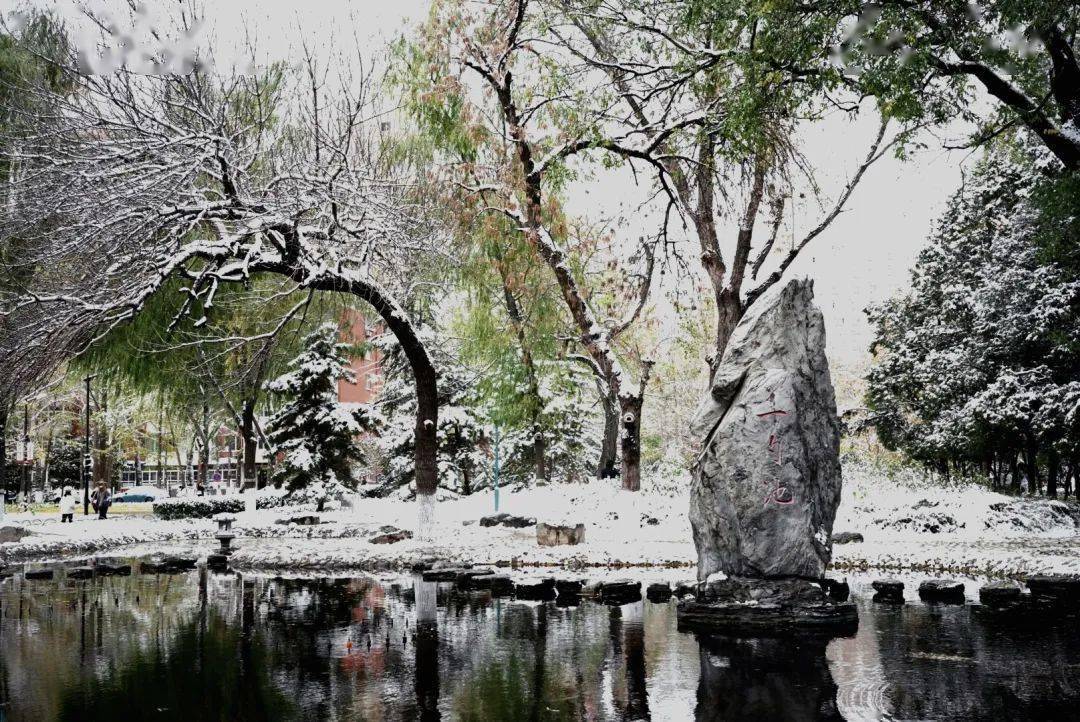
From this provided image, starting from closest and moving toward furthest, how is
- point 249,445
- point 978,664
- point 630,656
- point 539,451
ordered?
1. point 978,664
2. point 630,656
3. point 249,445
4. point 539,451

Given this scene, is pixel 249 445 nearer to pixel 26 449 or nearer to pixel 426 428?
pixel 26 449

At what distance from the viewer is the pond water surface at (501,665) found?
19.9 ft

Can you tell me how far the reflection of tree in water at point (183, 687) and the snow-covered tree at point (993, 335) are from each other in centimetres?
1364

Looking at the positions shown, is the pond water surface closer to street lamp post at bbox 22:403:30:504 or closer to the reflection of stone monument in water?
the reflection of stone monument in water

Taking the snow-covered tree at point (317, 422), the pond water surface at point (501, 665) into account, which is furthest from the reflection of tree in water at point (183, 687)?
the snow-covered tree at point (317, 422)

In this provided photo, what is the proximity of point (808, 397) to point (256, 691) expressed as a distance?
6.03 metres

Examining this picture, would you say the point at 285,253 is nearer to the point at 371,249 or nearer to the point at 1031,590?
the point at 371,249

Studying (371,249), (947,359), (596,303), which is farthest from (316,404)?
(947,359)

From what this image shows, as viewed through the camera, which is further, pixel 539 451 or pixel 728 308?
pixel 539 451

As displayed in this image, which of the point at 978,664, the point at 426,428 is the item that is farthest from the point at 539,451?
the point at 978,664

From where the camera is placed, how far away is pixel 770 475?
9.24 m

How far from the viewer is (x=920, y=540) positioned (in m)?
16.7

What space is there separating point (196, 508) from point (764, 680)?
26890 millimetres

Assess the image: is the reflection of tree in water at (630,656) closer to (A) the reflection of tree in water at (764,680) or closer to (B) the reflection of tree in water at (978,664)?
(A) the reflection of tree in water at (764,680)
